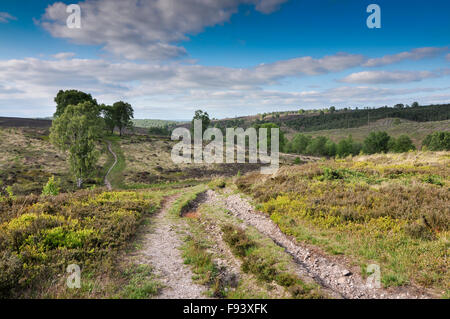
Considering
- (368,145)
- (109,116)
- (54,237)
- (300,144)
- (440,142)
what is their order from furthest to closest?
(300,144), (368,145), (109,116), (440,142), (54,237)

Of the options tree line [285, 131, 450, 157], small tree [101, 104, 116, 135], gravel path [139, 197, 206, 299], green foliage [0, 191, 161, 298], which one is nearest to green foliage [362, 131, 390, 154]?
tree line [285, 131, 450, 157]

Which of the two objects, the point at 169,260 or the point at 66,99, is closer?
the point at 169,260

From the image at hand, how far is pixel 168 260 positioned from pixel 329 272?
605cm

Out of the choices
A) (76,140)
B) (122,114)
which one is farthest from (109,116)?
(76,140)

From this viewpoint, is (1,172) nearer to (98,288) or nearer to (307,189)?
(98,288)

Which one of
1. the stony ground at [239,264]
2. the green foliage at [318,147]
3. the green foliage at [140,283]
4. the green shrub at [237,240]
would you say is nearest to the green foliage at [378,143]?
the green foliage at [318,147]

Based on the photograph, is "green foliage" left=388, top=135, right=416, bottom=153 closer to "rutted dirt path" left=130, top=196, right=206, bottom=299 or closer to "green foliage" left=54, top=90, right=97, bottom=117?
"rutted dirt path" left=130, top=196, right=206, bottom=299

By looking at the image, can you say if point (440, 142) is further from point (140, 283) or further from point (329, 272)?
point (140, 283)

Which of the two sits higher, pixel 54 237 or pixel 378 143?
pixel 378 143

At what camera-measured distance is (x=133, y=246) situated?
391 inches

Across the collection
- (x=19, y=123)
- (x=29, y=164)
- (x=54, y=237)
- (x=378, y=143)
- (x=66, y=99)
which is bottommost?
(x=54, y=237)

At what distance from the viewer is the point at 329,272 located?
814cm

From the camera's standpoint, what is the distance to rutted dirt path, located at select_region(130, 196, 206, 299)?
6.95 meters

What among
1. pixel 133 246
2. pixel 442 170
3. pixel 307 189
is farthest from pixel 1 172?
pixel 442 170
